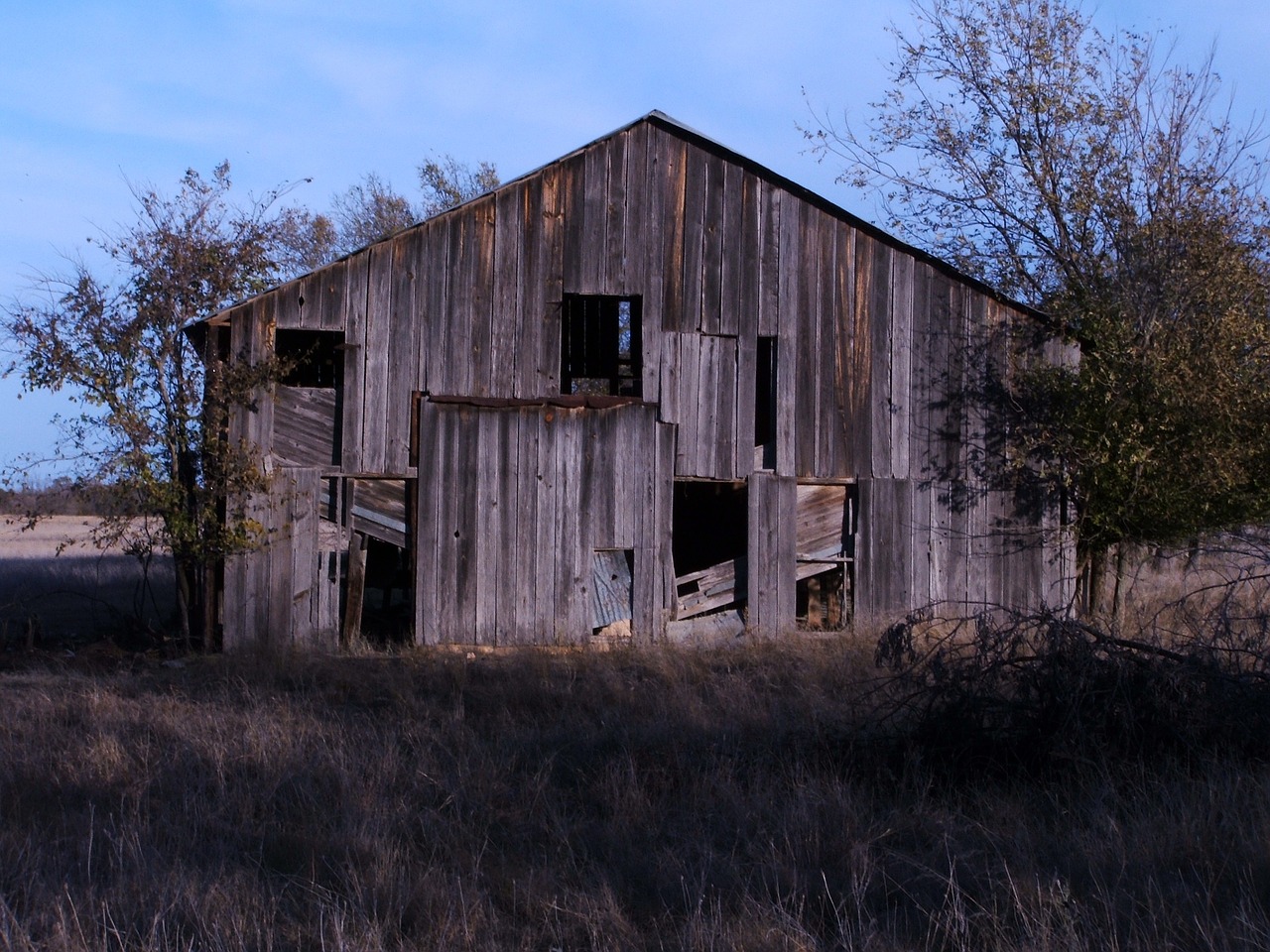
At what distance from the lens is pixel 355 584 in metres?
13.3

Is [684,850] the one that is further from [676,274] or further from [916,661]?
[676,274]

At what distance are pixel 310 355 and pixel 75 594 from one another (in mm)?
6210

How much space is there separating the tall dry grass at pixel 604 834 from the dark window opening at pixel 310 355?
475 cm

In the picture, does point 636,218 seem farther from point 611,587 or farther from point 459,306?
point 611,587

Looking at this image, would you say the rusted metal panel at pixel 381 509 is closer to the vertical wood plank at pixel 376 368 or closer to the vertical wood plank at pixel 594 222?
the vertical wood plank at pixel 376 368

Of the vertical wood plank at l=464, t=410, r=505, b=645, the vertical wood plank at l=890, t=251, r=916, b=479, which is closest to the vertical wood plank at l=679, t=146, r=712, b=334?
the vertical wood plank at l=890, t=251, r=916, b=479

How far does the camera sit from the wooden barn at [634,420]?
42.9 feet

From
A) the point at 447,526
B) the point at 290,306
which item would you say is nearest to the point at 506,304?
Answer: the point at 290,306

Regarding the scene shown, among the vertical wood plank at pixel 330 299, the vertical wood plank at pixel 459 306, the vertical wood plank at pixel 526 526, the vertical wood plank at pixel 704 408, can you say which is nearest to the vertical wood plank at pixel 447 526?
the vertical wood plank at pixel 459 306

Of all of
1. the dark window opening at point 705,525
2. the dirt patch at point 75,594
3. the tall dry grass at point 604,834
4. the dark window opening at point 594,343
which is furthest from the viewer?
the dark window opening at point 594,343

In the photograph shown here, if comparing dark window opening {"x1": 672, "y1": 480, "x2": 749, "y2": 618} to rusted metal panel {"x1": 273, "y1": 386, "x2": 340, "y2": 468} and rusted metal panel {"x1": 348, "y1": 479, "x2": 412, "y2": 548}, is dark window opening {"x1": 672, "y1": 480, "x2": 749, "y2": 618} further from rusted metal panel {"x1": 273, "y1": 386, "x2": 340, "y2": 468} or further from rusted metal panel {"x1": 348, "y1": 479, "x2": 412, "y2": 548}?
rusted metal panel {"x1": 273, "y1": 386, "x2": 340, "y2": 468}

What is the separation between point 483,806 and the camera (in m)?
6.64

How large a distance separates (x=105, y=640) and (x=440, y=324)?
547cm

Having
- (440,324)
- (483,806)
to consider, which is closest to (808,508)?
(440,324)
